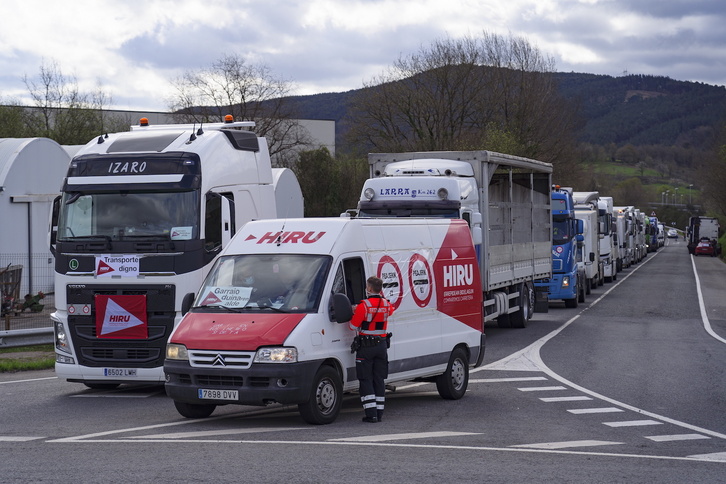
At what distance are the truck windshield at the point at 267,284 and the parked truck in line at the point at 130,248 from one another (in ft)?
5.88

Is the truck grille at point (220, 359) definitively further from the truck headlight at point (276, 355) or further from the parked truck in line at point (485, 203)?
the parked truck in line at point (485, 203)

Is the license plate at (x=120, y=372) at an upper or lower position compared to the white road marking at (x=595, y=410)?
upper

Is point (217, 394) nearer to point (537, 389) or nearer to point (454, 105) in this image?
point (537, 389)

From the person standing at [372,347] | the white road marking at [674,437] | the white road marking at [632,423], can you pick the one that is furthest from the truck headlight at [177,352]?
the white road marking at [674,437]

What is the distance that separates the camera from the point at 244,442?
987 centimetres

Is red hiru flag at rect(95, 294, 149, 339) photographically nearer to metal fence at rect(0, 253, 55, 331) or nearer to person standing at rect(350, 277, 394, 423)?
person standing at rect(350, 277, 394, 423)

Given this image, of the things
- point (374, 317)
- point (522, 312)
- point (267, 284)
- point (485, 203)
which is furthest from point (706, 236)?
point (267, 284)

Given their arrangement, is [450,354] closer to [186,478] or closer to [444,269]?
[444,269]

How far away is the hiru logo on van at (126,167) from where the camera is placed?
544 inches

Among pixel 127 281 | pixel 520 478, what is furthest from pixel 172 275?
pixel 520 478

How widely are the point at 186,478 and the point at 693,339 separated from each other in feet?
57.7

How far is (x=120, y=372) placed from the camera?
44.2 feet

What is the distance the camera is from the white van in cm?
1062

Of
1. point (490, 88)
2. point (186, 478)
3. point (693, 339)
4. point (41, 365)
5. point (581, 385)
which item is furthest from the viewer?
point (490, 88)
